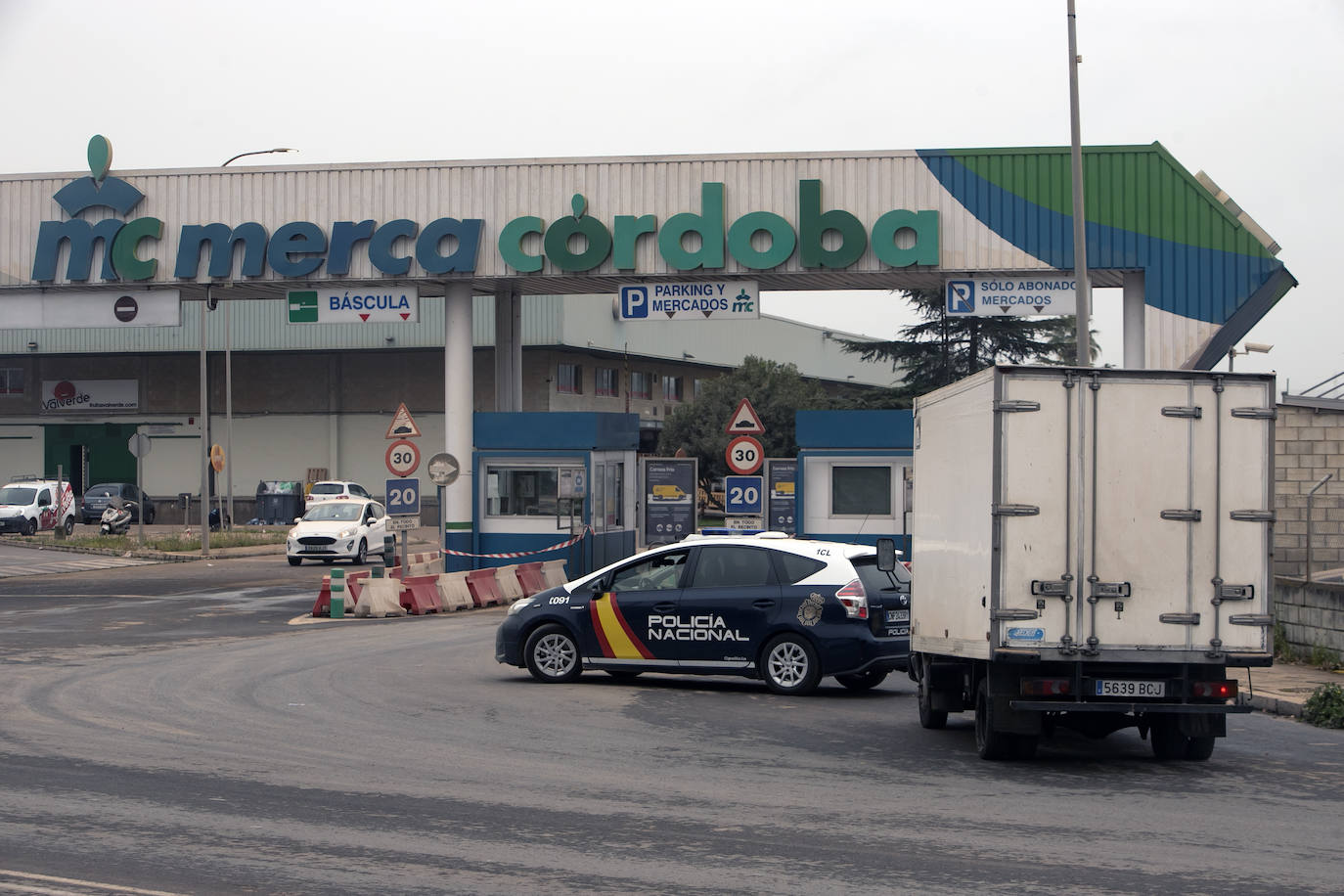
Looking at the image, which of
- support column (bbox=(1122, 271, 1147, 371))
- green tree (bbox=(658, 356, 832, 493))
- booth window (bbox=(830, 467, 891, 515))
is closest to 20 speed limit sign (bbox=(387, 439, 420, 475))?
booth window (bbox=(830, 467, 891, 515))

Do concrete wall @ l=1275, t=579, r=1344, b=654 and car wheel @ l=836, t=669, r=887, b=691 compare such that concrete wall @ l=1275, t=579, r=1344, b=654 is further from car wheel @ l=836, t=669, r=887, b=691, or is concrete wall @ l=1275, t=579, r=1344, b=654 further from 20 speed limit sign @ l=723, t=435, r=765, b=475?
20 speed limit sign @ l=723, t=435, r=765, b=475

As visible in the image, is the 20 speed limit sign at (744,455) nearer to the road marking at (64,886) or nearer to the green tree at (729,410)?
the road marking at (64,886)

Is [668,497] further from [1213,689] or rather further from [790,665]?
[1213,689]

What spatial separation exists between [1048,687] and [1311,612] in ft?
27.1

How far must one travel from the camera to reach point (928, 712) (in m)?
12.7

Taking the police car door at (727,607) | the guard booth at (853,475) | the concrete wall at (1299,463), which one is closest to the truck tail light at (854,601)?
the police car door at (727,607)

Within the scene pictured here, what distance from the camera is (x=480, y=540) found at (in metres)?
28.2

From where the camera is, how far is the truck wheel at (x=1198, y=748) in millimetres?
11117

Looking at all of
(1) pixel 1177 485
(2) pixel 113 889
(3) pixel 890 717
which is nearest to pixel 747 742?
(3) pixel 890 717

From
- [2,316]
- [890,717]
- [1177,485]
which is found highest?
[2,316]

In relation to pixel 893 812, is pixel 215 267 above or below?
above

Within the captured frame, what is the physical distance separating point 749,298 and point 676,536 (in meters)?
5.58

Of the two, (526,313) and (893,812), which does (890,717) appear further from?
(526,313)

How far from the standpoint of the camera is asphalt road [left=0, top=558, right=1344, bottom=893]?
A: 7492 millimetres
